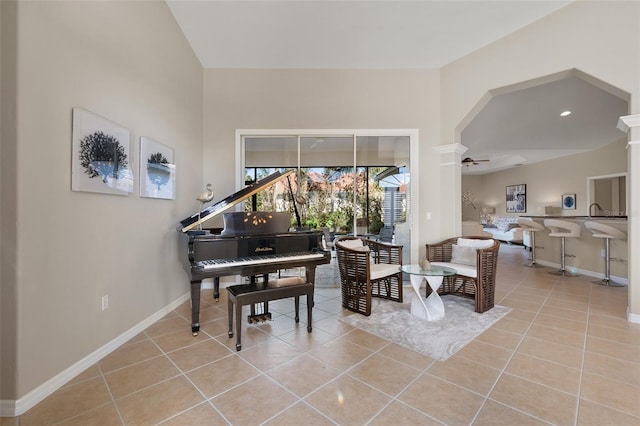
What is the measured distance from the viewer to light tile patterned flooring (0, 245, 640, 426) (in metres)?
1.68

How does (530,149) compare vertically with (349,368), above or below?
above

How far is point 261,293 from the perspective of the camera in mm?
2607

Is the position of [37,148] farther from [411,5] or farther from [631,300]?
[631,300]

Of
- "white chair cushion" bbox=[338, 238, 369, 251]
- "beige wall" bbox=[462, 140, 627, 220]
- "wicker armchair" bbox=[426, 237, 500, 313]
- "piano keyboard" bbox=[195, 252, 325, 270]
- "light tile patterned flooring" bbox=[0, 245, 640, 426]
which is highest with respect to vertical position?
"beige wall" bbox=[462, 140, 627, 220]

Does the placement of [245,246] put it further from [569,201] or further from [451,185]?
[569,201]

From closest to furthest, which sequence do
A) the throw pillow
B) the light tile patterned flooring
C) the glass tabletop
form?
the light tile patterned flooring
the glass tabletop
the throw pillow

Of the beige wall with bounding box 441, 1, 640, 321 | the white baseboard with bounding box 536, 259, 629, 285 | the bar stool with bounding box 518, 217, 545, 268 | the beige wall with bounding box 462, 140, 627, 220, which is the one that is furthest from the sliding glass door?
the beige wall with bounding box 462, 140, 627, 220

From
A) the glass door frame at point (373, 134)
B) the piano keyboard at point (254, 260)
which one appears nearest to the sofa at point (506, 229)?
the glass door frame at point (373, 134)

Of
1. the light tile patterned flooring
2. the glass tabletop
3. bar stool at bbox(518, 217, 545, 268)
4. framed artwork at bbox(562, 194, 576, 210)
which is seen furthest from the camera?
framed artwork at bbox(562, 194, 576, 210)

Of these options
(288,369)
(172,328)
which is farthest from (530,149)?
(172,328)

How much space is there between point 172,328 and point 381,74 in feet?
15.4

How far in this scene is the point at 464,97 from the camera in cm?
427

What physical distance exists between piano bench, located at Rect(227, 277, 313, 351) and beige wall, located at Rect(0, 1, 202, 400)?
3.47 ft

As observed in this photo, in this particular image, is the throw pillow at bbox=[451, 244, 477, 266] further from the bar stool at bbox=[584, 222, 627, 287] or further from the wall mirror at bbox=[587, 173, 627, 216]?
the wall mirror at bbox=[587, 173, 627, 216]
